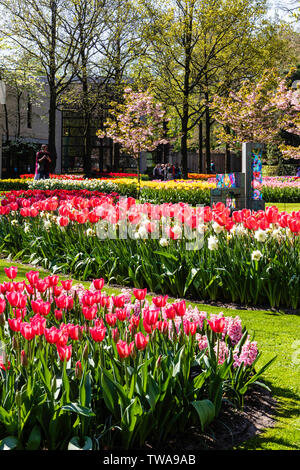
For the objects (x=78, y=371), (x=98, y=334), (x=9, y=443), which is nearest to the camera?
(x=9, y=443)

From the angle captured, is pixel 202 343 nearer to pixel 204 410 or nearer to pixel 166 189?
pixel 204 410

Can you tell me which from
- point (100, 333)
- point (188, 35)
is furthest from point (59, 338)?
point (188, 35)

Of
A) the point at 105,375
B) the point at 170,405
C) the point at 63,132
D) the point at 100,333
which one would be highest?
the point at 63,132

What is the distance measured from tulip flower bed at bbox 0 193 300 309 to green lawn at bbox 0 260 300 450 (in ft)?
0.95

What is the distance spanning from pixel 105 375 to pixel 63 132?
138ft

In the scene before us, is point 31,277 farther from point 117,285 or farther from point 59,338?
point 117,285

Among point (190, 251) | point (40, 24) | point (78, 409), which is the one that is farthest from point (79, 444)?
point (40, 24)

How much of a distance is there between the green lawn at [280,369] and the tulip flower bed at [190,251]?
0.95ft

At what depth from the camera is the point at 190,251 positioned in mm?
5434

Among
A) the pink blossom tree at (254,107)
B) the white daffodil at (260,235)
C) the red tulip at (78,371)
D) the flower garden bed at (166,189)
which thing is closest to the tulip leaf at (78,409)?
the red tulip at (78,371)

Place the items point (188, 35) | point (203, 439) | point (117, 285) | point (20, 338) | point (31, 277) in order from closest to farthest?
point (203, 439), point (20, 338), point (31, 277), point (117, 285), point (188, 35)

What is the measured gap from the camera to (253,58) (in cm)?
2788

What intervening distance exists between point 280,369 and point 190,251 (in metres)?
2.13

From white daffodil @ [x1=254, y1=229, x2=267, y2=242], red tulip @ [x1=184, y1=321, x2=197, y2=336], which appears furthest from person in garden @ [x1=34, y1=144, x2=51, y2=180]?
red tulip @ [x1=184, y1=321, x2=197, y2=336]
